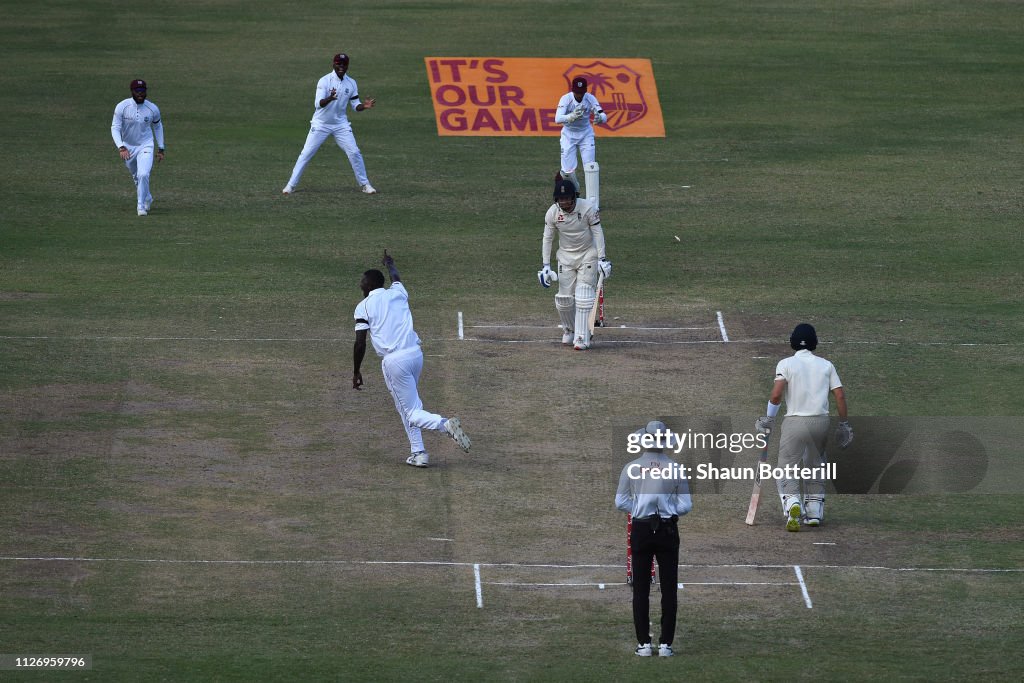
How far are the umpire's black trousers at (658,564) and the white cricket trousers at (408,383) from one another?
4.74m

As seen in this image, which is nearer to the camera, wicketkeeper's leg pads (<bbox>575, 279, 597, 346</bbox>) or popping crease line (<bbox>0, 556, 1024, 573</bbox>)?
popping crease line (<bbox>0, 556, 1024, 573</bbox>)

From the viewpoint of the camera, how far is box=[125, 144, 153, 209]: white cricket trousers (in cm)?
2802

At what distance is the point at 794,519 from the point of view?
1639 centimetres

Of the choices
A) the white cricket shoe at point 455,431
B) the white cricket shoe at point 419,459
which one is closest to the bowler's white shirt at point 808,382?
the white cricket shoe at point 455,431

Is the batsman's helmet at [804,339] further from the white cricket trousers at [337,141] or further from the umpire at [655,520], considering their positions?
the white cricket trousers at [337,141]

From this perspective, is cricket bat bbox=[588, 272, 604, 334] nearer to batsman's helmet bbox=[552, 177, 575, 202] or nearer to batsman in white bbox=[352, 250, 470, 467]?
batsman's helmet bbox=[552, 177, 575, 202]

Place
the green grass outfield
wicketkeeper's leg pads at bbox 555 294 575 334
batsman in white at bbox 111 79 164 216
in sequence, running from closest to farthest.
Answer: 1. the green grass outfield
2. wicketkeeper's leg pads at bbox 555 294 575 334
3. batsman in white at bbox 111 79 164 216

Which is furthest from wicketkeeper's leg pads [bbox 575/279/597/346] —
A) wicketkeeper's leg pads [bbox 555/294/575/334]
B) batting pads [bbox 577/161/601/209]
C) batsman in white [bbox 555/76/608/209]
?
batsman in white [bbox 555/76/608/209]

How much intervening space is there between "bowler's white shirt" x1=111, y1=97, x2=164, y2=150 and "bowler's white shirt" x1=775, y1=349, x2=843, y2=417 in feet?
49.4

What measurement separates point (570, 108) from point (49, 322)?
32.8ft

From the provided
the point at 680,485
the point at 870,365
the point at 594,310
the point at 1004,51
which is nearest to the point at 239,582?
the point at 680,485

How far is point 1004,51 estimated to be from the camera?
40.5 metres

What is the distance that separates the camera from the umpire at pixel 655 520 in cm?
1333

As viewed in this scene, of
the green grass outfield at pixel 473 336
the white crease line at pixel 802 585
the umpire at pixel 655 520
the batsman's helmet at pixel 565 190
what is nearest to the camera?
the umpire at pixel 655 520
